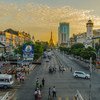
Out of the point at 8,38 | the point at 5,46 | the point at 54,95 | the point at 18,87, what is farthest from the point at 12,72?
the point at 8,38

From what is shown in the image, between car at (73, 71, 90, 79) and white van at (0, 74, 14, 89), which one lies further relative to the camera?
car at (73, 71, 90, 79)

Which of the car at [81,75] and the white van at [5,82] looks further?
the car at [81,75]

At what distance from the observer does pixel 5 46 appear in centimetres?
16112

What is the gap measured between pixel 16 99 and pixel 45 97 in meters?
3.61

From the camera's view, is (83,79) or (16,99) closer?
(16,99)

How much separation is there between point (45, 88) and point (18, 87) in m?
4.17

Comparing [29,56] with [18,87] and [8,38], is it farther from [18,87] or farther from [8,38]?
[8,38]

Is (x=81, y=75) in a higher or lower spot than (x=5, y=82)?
lower

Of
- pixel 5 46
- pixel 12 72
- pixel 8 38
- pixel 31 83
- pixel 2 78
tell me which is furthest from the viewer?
pixel 8 38

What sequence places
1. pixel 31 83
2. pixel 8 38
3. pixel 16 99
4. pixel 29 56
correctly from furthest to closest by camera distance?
1. pixel 8 38
2. pixel 29 56
3. pixel 31 83
4. pixel 16 99

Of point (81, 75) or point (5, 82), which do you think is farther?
point (81, 75)

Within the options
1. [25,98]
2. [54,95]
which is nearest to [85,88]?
[54,95]

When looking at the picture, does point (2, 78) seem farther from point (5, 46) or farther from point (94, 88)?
point (5, 46)

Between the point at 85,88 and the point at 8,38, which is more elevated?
the point at 8,38
